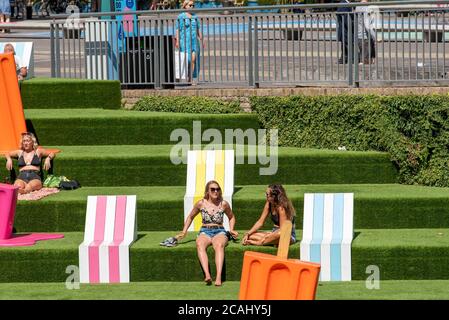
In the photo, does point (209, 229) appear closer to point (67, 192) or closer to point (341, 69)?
point (67, 192)

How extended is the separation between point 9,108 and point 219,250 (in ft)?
15.6

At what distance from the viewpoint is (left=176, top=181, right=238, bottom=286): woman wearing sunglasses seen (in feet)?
48.5

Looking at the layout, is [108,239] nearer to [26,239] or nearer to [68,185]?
[26,239]

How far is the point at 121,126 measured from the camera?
18.6m

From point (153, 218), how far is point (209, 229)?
1.17 m

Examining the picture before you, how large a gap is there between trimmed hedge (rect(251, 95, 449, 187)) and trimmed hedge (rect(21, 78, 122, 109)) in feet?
7.60

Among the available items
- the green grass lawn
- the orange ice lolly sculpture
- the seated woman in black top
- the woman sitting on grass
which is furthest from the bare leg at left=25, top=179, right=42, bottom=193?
the orange ice lolly sculpture

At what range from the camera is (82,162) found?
17.2 m

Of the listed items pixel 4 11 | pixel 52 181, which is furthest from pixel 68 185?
pixel 4 11

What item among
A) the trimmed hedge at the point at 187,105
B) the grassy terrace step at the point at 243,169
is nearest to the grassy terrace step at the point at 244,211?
the grassy terrace step at the point at 243,169

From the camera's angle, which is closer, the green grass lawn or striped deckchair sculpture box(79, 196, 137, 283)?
the green grass lawn

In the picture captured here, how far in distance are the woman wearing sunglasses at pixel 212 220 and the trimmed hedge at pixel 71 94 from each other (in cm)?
496

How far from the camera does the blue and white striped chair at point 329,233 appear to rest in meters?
14.6

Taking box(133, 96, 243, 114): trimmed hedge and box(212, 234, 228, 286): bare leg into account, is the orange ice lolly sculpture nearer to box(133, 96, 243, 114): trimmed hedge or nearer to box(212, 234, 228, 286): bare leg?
box(212, 234, 228, 286): bare leg
